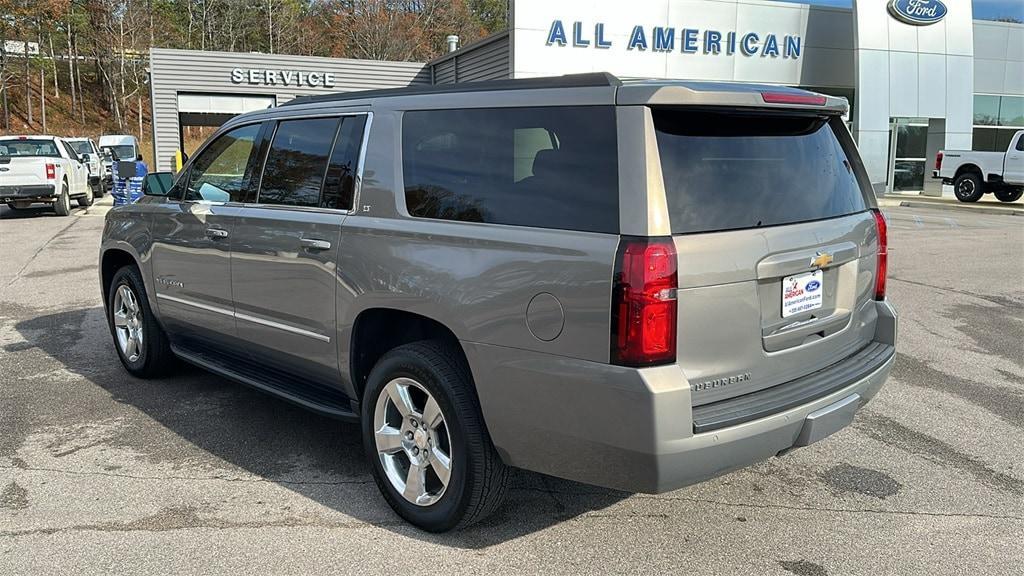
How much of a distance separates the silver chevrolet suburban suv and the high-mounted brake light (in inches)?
0.6

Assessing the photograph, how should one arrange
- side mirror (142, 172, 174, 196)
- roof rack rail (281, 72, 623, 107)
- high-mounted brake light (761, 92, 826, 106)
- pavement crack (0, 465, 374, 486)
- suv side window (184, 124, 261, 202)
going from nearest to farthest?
roof rack rail (281, 72, 623, 107)
high-mounted brake light (761, 92, 826, 106)
pavement crack (0, 465, 374, 486)
suv side window (184, 124, 261, 202)
side mirror (142, 172, 174, 196)

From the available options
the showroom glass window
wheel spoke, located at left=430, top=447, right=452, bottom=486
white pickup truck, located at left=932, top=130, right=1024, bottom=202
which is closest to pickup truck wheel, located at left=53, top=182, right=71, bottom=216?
wheel spoke, located at left=430, top=447, right=452, bottom=486

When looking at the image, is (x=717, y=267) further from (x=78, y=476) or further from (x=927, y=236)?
(x=927, y=236)

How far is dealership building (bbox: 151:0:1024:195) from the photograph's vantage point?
75.9 ft

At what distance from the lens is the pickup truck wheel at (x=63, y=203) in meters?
18.5

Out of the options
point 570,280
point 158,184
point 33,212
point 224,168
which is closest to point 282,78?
point 33,212

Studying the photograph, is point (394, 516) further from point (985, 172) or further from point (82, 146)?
point (82, 146)

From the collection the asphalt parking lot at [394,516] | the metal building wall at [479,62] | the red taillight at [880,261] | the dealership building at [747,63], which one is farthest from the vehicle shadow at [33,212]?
the red taillight at [880,261]

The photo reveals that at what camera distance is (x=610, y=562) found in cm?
325

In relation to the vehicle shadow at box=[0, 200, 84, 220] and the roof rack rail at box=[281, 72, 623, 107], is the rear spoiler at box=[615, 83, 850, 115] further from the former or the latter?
the vehicle shadow at box=[0, 200, 84, 220]

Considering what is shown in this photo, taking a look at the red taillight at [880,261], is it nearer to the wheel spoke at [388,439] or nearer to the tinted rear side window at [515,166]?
the tinted rear side window at [515,166]

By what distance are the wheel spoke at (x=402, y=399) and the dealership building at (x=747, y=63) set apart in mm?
19697

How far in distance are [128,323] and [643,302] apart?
4.31 metres

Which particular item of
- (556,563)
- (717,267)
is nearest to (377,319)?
(556,563)
